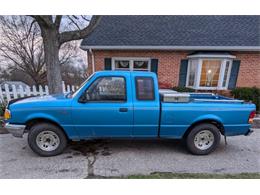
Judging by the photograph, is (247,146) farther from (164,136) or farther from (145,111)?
(145,111)

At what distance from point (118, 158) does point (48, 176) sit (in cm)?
129

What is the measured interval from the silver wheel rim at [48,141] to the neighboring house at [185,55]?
16.0 ft

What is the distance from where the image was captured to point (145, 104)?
3172 mm

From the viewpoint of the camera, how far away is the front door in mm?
3141

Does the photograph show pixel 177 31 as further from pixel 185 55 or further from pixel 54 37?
pixel 54 37

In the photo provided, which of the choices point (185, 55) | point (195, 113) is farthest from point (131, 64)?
point (195, 113)

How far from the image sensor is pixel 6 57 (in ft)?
49.7

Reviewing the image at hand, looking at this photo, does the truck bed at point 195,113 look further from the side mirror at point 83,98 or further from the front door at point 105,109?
the side mirror at point 83,98

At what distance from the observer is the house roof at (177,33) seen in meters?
7.25

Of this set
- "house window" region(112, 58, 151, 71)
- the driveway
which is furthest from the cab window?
"house window" region(112, 58, 151, 71)

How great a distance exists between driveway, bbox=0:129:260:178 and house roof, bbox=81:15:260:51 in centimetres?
484

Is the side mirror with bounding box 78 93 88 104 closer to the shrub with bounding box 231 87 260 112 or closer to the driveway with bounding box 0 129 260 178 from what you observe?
the driveway with bounding box 0 129 260 178

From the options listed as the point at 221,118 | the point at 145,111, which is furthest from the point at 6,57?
the point at 221,118

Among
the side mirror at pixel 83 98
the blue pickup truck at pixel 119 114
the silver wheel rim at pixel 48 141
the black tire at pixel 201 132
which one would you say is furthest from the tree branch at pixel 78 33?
the black tire at pixel 201 132
